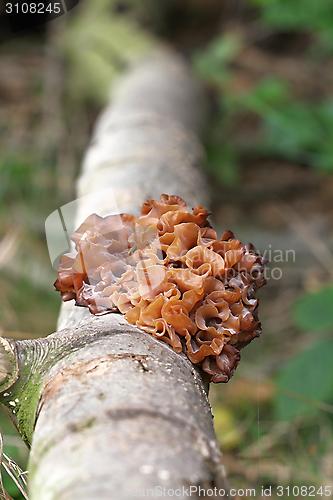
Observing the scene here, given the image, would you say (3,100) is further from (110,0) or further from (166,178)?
(166,178)

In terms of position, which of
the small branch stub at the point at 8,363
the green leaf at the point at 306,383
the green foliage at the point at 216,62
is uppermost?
the small branch stub at the point at 8,363

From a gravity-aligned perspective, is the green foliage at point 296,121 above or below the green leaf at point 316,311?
above

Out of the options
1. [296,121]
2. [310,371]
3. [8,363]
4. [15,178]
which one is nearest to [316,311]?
[310,371]

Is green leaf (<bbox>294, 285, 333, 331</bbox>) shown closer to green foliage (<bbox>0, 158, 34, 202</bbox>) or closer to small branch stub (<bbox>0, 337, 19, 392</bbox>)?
small branch stub (<bbox>0, 337, 19, 392</bbox>)

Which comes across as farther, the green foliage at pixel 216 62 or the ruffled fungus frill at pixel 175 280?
the green foliage at pixel 216 62

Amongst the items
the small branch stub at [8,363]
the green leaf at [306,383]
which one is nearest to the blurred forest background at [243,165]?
the green leaf at [306,383]

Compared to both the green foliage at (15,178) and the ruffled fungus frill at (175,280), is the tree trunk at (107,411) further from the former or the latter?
the green foliage at (15,178)

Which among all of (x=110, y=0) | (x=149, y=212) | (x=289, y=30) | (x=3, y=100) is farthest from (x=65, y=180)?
(x=149, y=212)
